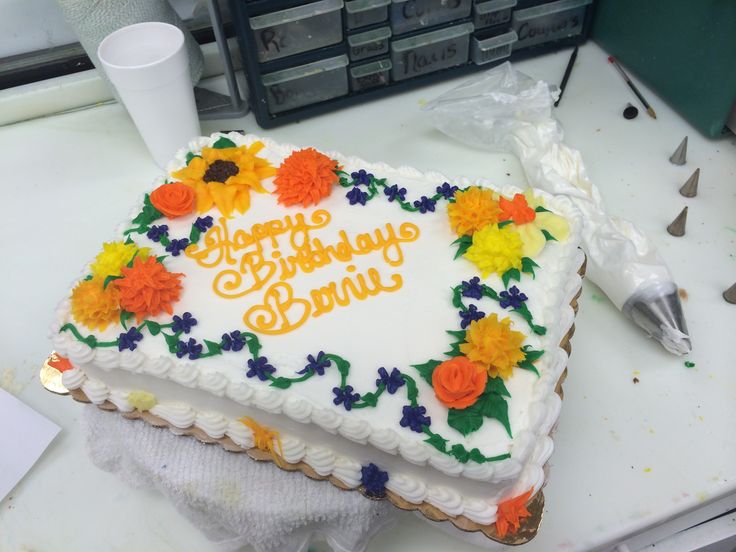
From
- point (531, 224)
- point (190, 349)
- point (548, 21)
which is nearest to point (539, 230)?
point (531, 224)

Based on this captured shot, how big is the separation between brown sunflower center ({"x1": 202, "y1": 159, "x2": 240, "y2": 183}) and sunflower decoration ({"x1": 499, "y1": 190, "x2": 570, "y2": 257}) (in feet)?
1.19

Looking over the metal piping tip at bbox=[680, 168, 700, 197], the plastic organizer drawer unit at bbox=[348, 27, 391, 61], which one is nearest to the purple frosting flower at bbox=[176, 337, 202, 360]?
the plastic organizer drawer unit at bbox=[348, 27, 391, 61]

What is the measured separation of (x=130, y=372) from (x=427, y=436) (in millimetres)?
340

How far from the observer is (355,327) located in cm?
68

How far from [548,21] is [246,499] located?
1.08 m

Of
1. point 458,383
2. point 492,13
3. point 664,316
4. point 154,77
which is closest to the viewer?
point 458,383

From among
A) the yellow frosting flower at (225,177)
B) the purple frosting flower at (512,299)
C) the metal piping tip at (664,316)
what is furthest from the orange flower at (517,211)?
the yellow frosting flower at (225,177)

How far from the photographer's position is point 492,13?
1.16m

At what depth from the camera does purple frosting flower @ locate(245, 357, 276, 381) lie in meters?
0.64

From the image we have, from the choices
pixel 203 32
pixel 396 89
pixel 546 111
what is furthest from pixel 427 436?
pixel 203 32

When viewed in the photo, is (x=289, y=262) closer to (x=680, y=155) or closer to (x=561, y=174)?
(x=561, y=174)

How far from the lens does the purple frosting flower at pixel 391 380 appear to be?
623 millimetres

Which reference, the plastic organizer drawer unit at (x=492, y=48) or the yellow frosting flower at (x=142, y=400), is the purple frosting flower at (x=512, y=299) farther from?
the plastic organizer drawer unit at (x=492, y=48)

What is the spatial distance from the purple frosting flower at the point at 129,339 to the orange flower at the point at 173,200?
0.59ft
